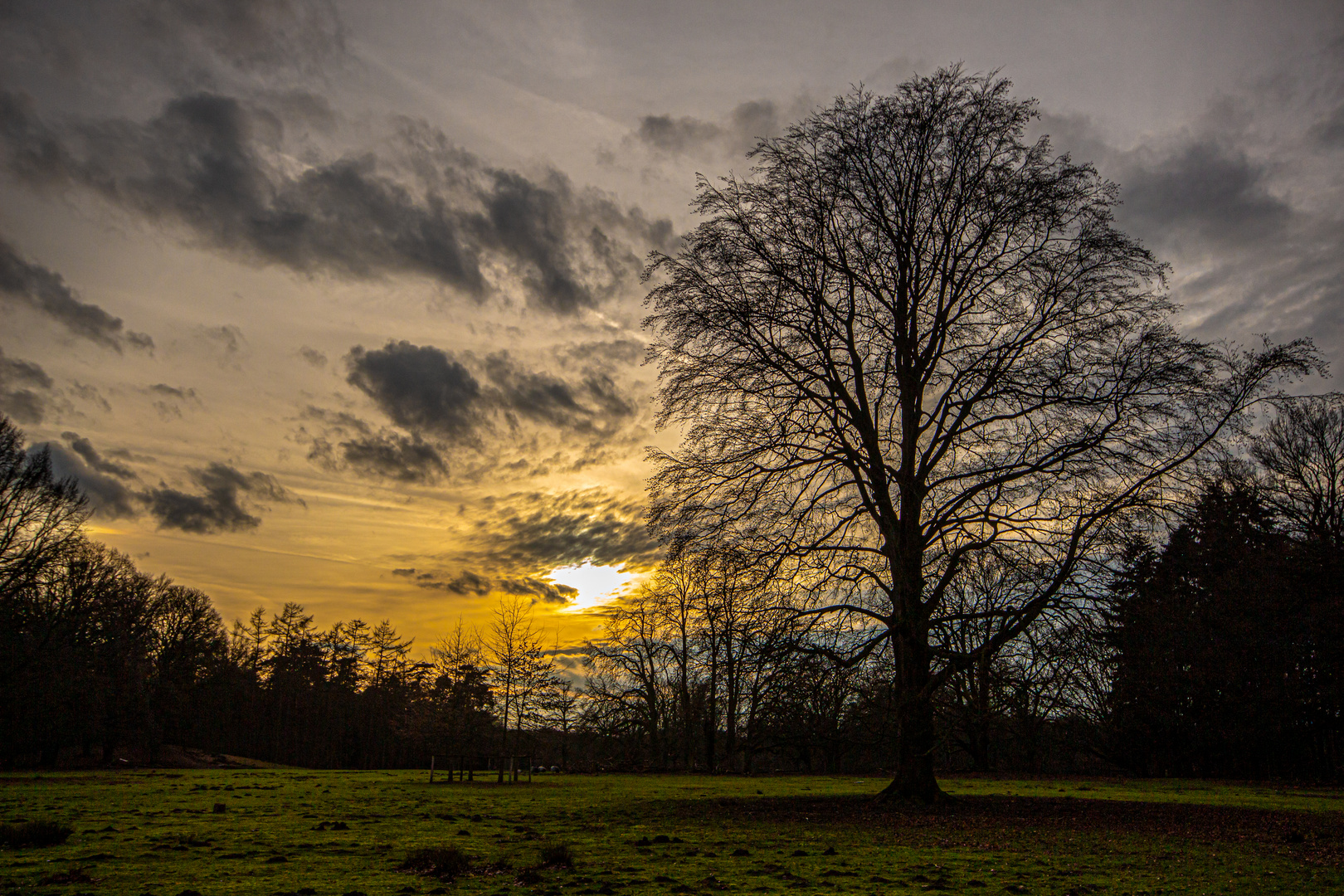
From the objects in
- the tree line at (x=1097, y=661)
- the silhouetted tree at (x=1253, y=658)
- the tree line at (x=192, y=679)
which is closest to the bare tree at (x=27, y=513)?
the tree line at (x=192, y=679)

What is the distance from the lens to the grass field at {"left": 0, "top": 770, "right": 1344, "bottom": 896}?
725 centimetres

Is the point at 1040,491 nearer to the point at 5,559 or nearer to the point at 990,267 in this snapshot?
the point at 990,267

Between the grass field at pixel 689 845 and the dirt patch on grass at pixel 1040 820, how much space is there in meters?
0.07

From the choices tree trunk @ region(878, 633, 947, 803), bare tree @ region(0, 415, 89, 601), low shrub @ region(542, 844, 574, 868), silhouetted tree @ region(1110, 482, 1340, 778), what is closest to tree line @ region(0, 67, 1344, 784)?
tree trunk @ region(878, 633, 947, 803)

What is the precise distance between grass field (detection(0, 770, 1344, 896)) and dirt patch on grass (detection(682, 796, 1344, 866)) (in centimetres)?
7

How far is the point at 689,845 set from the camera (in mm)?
10414

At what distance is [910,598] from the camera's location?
1335 cm

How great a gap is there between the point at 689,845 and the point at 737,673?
4.63m

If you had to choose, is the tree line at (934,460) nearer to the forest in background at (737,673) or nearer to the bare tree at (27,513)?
the forest in background at (737,673)

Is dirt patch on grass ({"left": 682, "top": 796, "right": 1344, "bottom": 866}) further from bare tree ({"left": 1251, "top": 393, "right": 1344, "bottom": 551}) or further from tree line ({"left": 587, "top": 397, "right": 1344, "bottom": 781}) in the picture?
bare tree ({"left": 1251, "top": 393, "right": 1344, "bottom": 551})

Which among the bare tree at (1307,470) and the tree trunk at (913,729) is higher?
the bare tree at (1307,470)

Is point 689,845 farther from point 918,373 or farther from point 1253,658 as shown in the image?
point 1253,658

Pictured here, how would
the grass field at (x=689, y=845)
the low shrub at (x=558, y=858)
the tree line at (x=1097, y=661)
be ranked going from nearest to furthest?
the grass field at (x=689, y=845) < the low shrub at (x=558, y=858) < the tree line at (x=1097, y=661)

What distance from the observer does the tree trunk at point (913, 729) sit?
13.7 m
